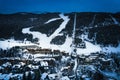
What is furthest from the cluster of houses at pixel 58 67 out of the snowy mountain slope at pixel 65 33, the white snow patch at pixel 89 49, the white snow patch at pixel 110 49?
the snowy mountain slope at pixel 65 33

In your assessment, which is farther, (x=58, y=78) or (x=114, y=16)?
(x=114, y=16)

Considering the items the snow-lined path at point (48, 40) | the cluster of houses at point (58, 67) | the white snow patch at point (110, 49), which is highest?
the snow-lined path at point (48, 40)

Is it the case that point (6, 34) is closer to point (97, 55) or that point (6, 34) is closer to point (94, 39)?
point (94, 39)

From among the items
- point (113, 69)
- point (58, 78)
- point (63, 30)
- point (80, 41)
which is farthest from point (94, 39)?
point (58, 78)

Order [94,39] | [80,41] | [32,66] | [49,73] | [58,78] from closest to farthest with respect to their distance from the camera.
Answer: [58,78] < [49,73] < [32,66] < [80,41] < [94,39]

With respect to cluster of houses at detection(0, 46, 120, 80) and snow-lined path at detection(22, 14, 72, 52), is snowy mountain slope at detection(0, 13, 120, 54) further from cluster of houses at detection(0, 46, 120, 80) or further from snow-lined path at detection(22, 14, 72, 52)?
cluster of houses at detection(0, 46, 120, 80)

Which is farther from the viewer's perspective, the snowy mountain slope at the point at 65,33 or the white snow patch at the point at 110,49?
the snowy mountain slope at the point at 65,33

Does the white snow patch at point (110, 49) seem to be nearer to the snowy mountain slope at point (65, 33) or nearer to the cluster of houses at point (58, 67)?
the snowy mountain slope at point (65, 33)

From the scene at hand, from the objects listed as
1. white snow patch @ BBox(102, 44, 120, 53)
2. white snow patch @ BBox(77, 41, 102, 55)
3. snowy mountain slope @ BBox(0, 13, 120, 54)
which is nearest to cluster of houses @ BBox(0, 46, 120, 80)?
white snow patch @ BBox(77, 41, 102, 55)
